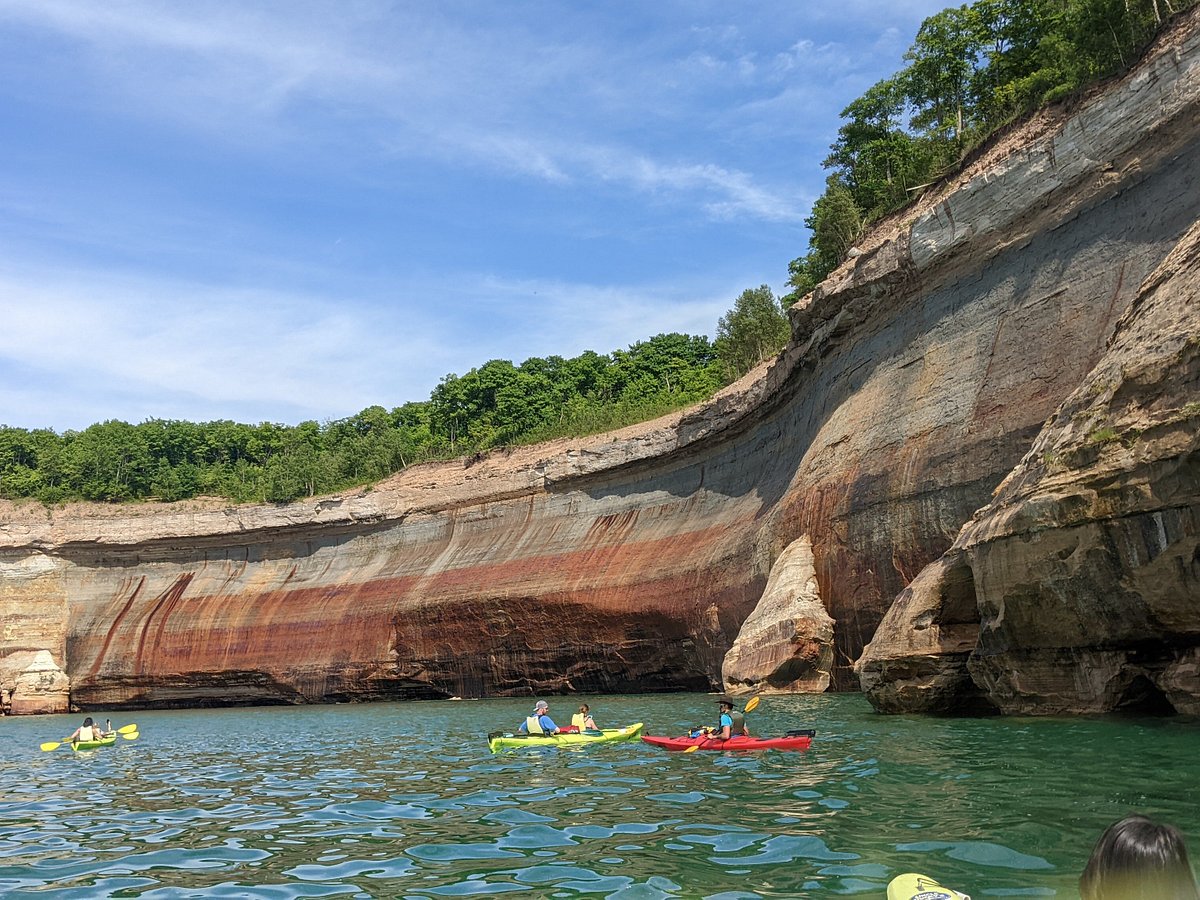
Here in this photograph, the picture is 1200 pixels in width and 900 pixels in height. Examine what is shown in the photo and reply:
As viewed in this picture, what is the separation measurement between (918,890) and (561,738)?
13.2 m

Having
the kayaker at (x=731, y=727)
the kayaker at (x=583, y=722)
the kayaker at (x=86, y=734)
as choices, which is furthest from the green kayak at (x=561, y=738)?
the kayaker at (x=86, y=734)

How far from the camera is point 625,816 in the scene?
31.7 ft

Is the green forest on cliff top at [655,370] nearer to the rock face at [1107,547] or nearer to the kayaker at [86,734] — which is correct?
the rock face at [1107,547]

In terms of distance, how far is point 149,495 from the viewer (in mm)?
63719

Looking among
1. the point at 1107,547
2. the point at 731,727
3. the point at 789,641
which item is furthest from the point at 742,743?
the point at 789,641

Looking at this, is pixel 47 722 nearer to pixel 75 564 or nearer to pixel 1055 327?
pixel 75 564

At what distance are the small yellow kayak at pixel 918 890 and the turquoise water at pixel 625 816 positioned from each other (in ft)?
2.77

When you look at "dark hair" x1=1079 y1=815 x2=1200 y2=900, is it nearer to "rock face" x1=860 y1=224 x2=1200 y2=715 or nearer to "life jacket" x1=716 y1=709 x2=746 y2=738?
"rock face" x1=860 y1=224 x2=1200 y2=715

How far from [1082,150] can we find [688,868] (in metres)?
20.1

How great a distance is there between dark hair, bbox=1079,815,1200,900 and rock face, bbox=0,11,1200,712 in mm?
9922

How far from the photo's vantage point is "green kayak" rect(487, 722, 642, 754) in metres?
17.6

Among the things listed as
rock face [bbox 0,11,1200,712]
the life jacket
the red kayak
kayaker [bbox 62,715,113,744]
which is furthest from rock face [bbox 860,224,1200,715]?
kayaker [bbox 62,715,113,744]

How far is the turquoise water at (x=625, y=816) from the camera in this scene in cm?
711

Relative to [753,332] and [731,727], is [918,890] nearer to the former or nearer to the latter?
[731,727]
